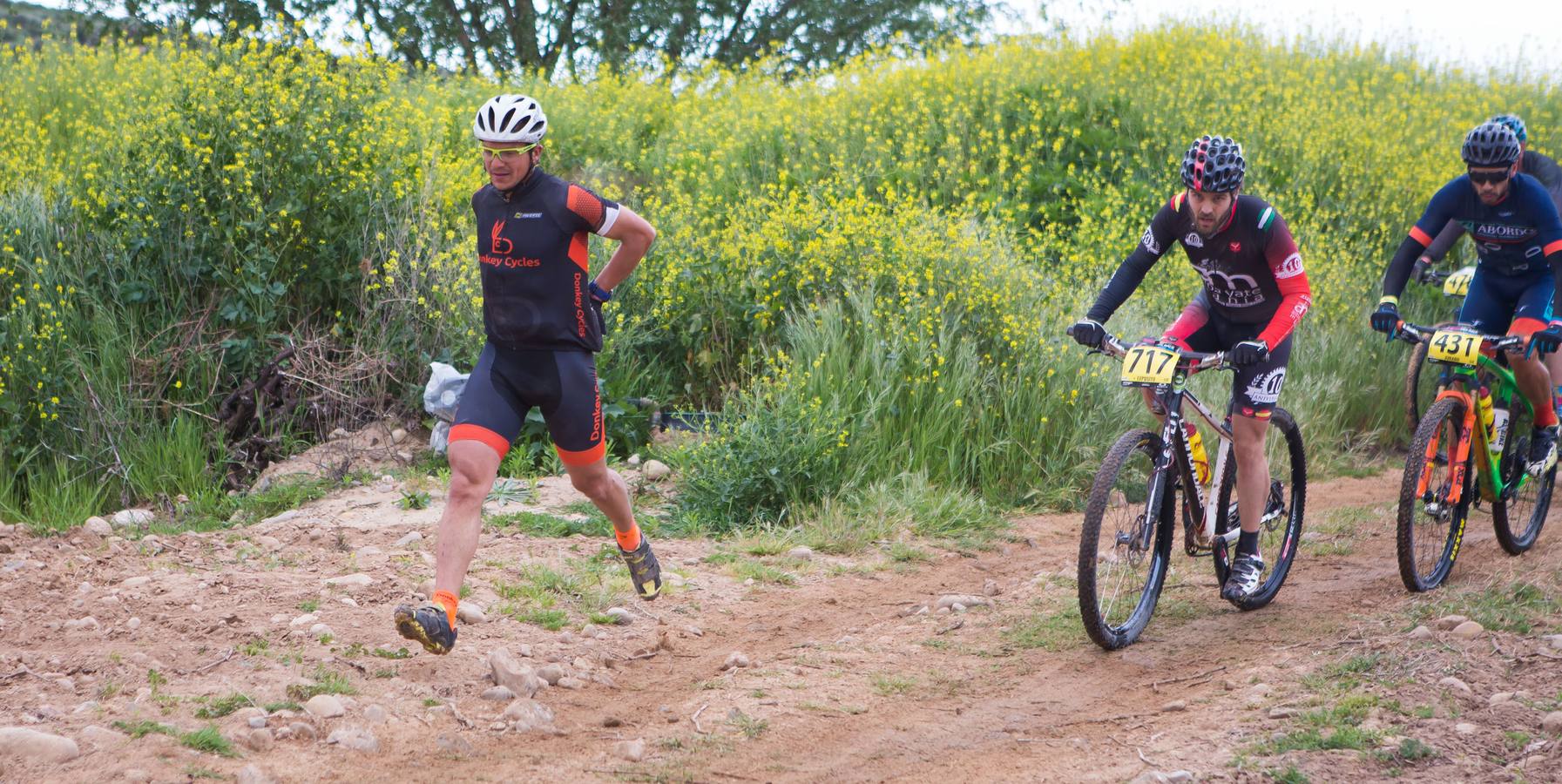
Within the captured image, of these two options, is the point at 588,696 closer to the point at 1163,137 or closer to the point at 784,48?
the point at 1163,137

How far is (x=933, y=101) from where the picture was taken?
46.7 ft

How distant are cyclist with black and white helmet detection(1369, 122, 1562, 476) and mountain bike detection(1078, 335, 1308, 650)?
1587 mm

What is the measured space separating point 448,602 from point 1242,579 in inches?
142

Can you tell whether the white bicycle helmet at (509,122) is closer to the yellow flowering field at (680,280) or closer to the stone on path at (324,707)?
the stone on path at (324,707)

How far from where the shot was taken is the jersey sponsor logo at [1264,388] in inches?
228

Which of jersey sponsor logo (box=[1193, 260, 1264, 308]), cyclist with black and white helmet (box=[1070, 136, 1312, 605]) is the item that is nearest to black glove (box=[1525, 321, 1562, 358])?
cyclist with black and white helmet (box=[1070, 136, 1312, 605])

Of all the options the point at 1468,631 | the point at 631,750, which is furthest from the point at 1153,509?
the point at 631,750

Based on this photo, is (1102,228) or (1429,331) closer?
(1429,331)

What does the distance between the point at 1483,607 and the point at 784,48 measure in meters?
20.5

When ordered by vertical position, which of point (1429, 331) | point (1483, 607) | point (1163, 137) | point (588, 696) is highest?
point (1163, 137)

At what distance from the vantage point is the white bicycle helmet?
16.8ft

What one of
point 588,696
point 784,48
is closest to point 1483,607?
point 588,696

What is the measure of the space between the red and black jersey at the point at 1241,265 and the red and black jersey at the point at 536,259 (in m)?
2.24

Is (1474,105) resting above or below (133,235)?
above
